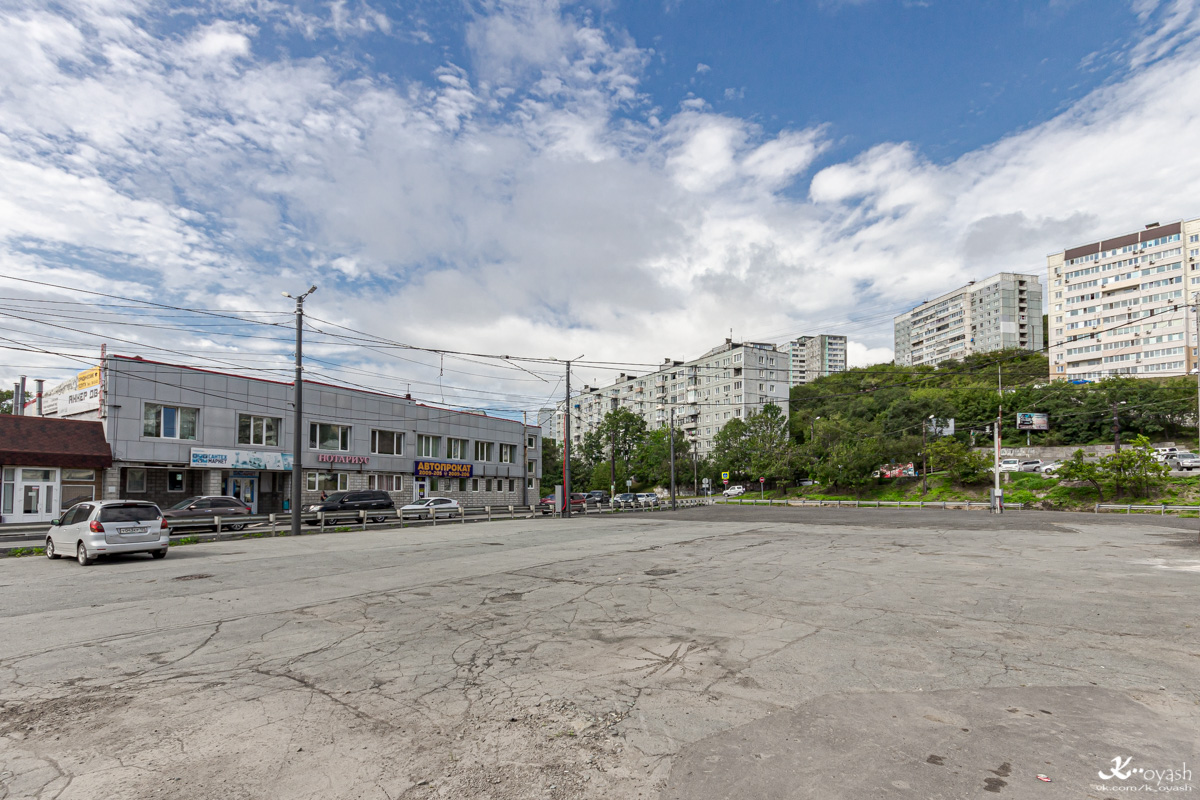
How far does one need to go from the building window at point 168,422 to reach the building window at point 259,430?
2674 millimetres

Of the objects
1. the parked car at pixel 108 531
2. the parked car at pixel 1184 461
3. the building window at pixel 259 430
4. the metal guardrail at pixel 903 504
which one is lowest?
the metal guardrail at pixel 903 504

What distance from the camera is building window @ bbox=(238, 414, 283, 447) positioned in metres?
36.1

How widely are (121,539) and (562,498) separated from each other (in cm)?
2756

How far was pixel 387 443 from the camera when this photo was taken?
45.5m

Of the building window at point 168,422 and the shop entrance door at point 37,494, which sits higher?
the building window at point 168,422

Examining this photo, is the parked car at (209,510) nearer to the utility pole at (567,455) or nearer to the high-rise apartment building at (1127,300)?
the utility pole at (567,455)

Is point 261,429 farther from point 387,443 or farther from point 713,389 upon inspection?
point 713,389

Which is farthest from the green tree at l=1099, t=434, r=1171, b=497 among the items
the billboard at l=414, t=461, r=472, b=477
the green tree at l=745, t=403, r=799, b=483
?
the billboard at l=414, t=461, r=472, b=477

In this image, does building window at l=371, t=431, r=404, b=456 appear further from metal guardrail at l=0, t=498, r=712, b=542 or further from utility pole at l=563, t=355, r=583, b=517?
utility pole at l=563, t=355, r=583, b=517

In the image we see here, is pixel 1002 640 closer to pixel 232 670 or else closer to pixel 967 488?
pixel 232 670

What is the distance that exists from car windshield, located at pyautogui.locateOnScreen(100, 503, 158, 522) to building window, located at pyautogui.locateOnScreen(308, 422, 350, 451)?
24.5 metres

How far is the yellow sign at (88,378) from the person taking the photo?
100ft

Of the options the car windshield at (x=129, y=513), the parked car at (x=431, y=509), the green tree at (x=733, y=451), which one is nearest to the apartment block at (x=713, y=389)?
the green tree at (x=733, y=451)

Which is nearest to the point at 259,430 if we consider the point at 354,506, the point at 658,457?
the point at 354,506
